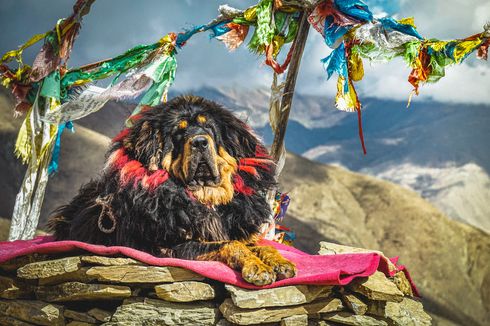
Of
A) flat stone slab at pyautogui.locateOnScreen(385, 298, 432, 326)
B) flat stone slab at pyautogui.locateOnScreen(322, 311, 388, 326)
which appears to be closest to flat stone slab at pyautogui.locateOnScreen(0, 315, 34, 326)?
flat stone slab at pyautogui.locateOnScreen(322, 311, 388, 326)

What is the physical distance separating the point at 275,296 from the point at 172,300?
0.60 m

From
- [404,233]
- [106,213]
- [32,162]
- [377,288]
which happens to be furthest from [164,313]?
[404,233]

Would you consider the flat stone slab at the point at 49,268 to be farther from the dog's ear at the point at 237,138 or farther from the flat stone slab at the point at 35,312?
the dog's ear at the point at 237,138

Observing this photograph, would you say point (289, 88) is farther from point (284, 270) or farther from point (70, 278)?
point (70, 278)

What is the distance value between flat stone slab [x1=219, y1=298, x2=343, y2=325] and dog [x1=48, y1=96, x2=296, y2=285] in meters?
0.29

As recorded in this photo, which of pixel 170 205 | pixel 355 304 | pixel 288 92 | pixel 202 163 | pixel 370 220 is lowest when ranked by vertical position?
pixel 355 304

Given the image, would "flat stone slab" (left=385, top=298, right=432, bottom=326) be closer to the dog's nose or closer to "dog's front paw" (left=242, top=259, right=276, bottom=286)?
"dog's front paw" (left=242, top=259, right=276, bottom=286)

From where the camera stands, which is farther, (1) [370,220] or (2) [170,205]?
(1) [370,220]

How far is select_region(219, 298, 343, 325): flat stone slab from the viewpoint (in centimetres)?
274

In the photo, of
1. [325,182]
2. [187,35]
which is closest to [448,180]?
[325,182]

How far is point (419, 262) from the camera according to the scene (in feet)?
63.7

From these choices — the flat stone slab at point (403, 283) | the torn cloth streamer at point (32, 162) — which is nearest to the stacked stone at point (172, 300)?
the flat stone slab at point (403, 283)

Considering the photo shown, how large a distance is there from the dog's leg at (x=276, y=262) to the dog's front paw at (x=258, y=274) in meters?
0.06

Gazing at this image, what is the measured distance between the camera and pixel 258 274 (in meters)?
2.78
